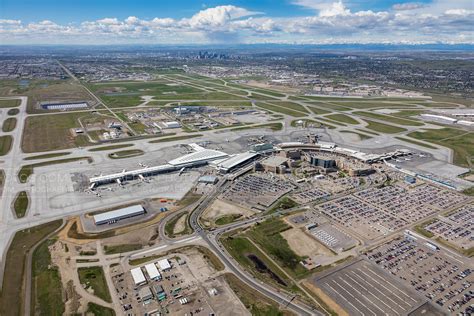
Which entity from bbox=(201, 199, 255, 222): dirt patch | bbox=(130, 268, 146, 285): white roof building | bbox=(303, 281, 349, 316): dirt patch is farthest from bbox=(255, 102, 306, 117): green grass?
bbox=(130, 268, 146, 285): white roof building

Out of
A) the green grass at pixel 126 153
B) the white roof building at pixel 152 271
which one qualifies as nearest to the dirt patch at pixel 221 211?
the white roof building at pixel 152 271

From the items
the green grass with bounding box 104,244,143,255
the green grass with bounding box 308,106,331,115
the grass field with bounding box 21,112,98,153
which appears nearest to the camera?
the green grass with bounding box 104,244,143,255

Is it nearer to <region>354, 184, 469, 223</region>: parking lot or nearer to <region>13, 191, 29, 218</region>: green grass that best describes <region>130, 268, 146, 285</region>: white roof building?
<region>13, 191, 29, 218</region>: green grass

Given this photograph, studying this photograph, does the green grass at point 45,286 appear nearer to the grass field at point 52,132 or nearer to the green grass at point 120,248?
the green grass at point 120,248

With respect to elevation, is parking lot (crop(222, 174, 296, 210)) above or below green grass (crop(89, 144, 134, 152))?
below

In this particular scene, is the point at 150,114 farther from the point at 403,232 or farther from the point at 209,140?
the point at 403,232
